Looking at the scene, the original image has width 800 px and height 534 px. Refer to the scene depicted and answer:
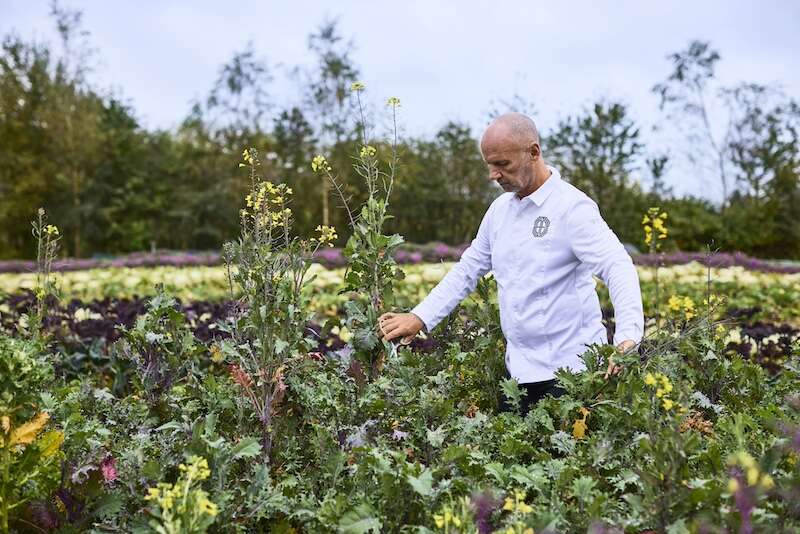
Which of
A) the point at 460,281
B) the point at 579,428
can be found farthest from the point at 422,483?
the point at 460,281

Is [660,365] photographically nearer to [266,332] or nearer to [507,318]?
[507,318]

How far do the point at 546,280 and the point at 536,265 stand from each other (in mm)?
80

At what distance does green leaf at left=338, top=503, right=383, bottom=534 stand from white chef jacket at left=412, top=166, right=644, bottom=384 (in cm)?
142

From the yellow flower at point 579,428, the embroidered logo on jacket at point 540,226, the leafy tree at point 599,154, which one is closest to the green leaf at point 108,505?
the yellow flower at point 579,428

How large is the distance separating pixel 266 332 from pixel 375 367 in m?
0.69

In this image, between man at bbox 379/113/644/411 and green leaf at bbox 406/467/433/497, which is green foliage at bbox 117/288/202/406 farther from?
green leaf at bbox 406/467/433/497

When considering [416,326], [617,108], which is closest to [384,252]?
[416,326]

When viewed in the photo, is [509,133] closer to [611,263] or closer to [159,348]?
[611,263]

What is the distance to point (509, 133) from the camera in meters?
3.28

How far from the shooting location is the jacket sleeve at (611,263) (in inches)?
122

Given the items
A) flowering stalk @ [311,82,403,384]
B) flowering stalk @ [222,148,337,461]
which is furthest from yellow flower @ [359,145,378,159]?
flowering stalk @ [222,148,337,461]

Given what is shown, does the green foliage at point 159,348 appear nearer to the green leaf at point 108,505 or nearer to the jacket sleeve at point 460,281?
the green leaf at point 108,505

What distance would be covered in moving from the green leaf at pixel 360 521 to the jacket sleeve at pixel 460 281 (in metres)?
1.49

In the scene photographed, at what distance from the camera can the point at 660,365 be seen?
3.29 meters
